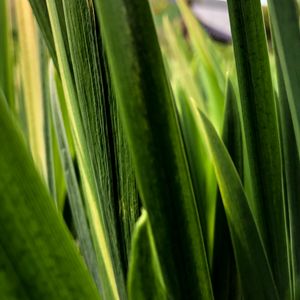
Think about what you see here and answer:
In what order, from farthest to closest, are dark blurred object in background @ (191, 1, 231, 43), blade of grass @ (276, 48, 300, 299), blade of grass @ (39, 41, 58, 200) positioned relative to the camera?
dark blurred object in background @ (191, 1, 231, 43) < blade of grass @ (39, 41, 58, 200) < blade of grass @ (276, 48, 300, 299)

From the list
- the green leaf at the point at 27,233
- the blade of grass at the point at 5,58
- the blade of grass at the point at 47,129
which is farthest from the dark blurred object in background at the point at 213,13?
the green leaf at the point at 27,233

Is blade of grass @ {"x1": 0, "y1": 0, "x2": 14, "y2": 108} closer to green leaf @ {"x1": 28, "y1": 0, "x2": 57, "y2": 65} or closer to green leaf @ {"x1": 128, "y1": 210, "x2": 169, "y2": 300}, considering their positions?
green leaf @ {"x1": 28, "y1": 0, "x2": 57, "y2": 65}

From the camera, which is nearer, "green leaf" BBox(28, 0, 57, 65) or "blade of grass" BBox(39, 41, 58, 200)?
"green leaf" BBox(28, 0, 57, 65)

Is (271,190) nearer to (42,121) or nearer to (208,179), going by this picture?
(208,179)

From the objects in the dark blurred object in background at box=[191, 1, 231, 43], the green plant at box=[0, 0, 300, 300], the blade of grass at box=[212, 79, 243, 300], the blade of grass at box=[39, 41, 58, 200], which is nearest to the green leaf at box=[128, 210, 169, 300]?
the green plant at box=[0, 0, 300, 300]

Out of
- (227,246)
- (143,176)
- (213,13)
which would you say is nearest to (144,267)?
(143,176)

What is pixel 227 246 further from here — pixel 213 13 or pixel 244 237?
pixel 213 13
